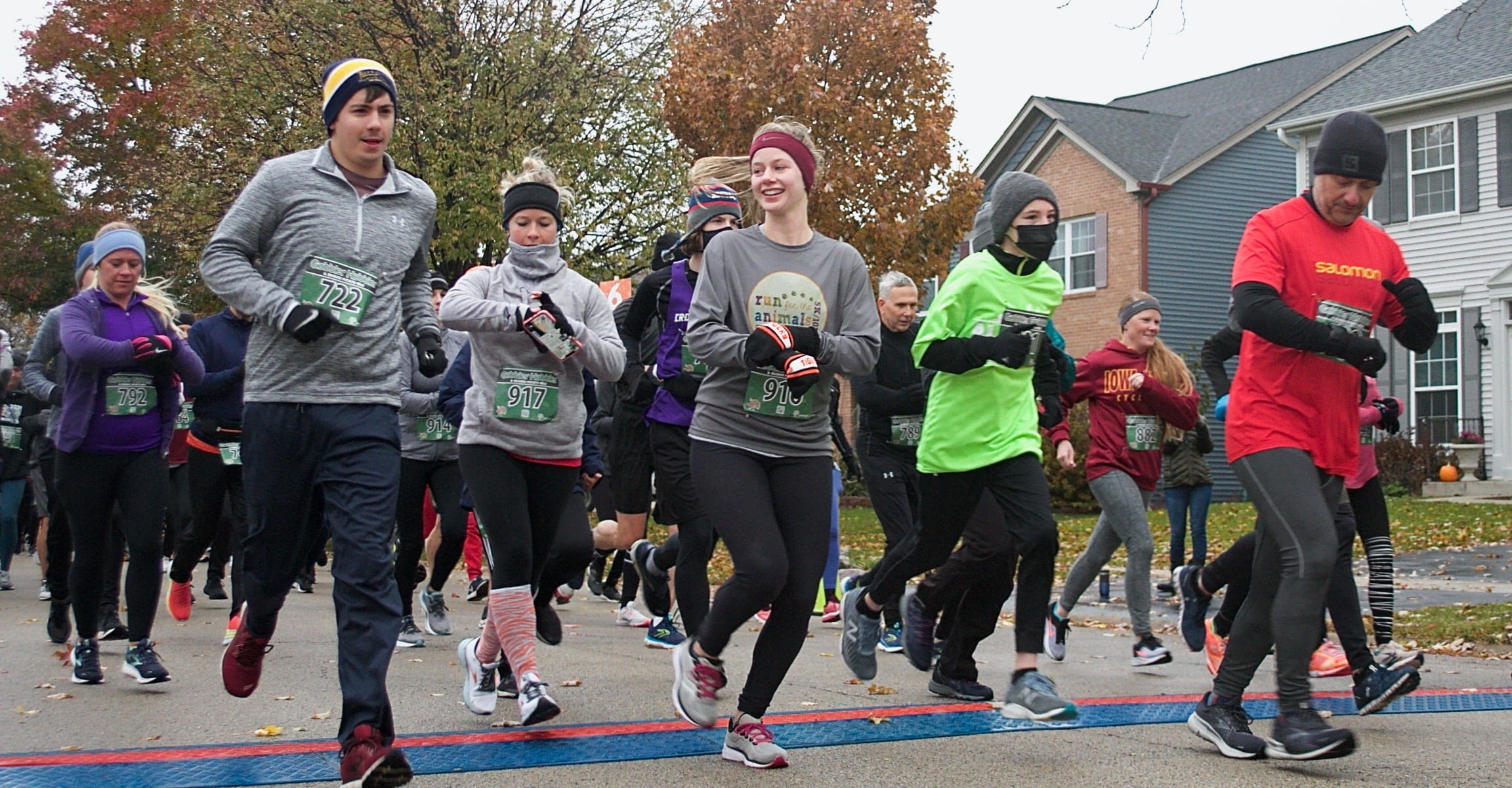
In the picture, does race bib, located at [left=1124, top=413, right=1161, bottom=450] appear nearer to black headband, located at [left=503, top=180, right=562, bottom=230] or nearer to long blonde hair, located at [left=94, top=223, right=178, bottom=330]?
black headband, located at [left=503, top=180, right=562, bottom=230]

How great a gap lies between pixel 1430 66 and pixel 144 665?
88.5ft

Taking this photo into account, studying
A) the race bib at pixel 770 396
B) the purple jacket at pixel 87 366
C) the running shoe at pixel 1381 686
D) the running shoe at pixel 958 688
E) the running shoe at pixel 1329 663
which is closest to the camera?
the race bib at pixel 770 396

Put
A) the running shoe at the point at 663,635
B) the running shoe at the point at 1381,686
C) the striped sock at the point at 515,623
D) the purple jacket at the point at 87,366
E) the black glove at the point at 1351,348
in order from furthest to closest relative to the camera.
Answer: the running shoe at the point at 663,635, the purple jacket at the point at 87,366, the running shoe at the point at 1381,686, the striped sock at the point at 515,623, the black glove at the point at 1351,348

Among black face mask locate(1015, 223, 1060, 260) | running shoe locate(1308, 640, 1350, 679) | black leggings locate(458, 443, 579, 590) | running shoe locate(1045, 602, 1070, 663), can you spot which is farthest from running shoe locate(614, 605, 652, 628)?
black face mask locate(1015, 223, 1060, 260)

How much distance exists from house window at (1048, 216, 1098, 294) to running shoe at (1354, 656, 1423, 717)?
25.7 m

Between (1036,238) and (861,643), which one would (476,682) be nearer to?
(861,643)

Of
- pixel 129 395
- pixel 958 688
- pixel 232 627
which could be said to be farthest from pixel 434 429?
pixel 958 688

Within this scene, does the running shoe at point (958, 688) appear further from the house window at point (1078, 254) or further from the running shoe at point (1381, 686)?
the house window at point (1078, 254)

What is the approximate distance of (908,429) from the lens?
27.1ft

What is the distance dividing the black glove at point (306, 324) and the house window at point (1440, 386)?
25.0 meters

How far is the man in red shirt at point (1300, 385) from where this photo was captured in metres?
5.04

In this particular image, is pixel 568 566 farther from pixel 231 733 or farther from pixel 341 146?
pixel 341 146

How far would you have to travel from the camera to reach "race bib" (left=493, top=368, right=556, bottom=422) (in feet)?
18.3

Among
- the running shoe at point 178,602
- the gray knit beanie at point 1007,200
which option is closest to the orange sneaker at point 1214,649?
the gray knit beanie at point 1007,200
